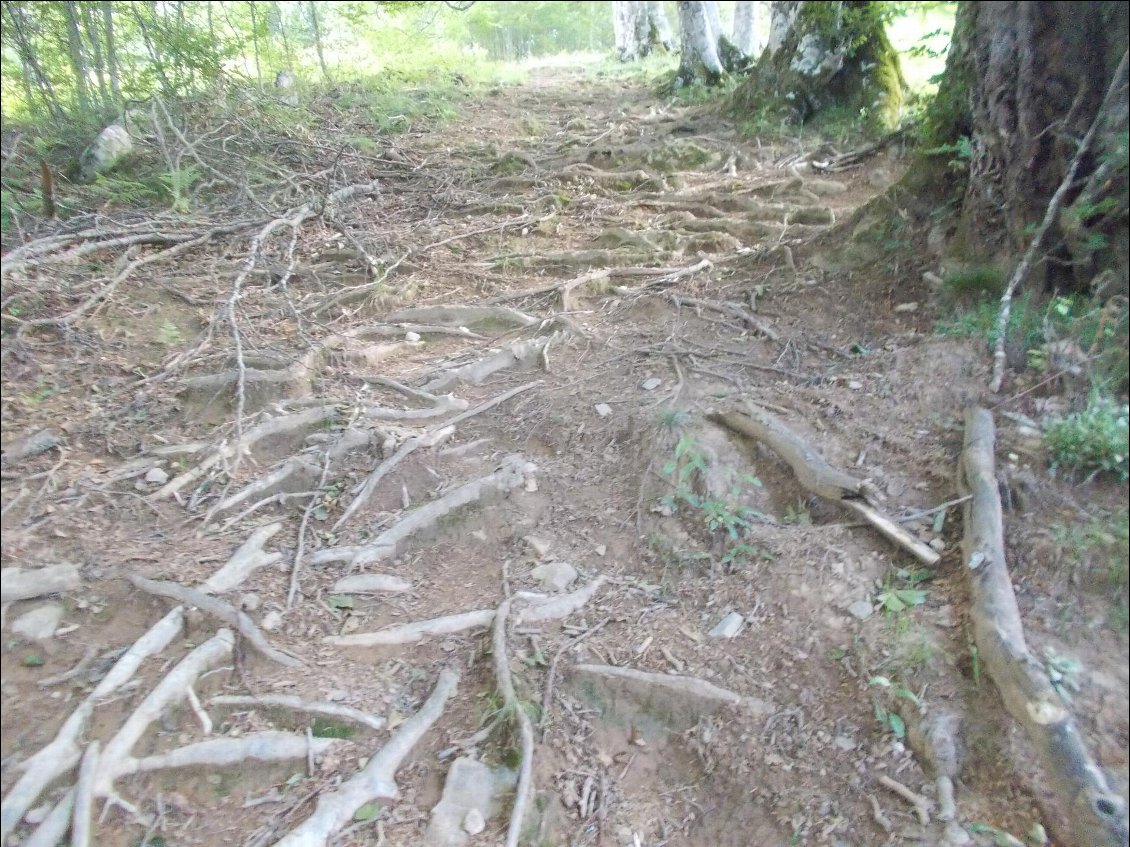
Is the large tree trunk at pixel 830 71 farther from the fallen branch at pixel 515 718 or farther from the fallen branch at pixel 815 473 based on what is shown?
the fallen branch at pixel 515 718

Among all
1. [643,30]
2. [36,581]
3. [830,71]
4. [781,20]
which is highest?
[643,30]

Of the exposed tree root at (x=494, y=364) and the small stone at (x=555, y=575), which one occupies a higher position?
the exposed tree root at (x=494, y=364)

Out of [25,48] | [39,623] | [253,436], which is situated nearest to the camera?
[39,623]

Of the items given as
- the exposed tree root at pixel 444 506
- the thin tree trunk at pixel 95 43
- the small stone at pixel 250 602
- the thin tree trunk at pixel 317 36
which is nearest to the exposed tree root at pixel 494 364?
the exposed tree root at pixel 444 506

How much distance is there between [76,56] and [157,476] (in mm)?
6336

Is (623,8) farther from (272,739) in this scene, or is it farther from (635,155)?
(272,739)

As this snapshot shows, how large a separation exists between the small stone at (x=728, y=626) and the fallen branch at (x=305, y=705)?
162 cm

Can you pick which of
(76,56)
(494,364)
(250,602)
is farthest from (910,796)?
(76,56)

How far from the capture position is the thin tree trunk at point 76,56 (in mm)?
7684

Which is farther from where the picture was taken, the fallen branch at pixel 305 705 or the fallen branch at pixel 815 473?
the fallen branch at pixel 815 473

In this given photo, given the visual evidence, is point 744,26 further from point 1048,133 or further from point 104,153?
point 1048,133

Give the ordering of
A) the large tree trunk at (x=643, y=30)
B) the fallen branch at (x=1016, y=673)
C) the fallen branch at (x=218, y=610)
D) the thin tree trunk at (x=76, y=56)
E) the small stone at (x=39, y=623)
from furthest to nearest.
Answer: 1. the large tree trunk at (x=643, y=30)
2. the thin tree trunk at (x=76, y=56)
3. the fallen branch at (x=218, y=610)
4. the small stone at (x=39, y=623)
5. the fallen branch at (x=1016, y=673)

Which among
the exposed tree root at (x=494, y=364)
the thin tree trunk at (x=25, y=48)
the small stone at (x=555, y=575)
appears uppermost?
the thin tree trunk at (x=25, y=48)

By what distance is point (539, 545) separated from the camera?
173 inches
